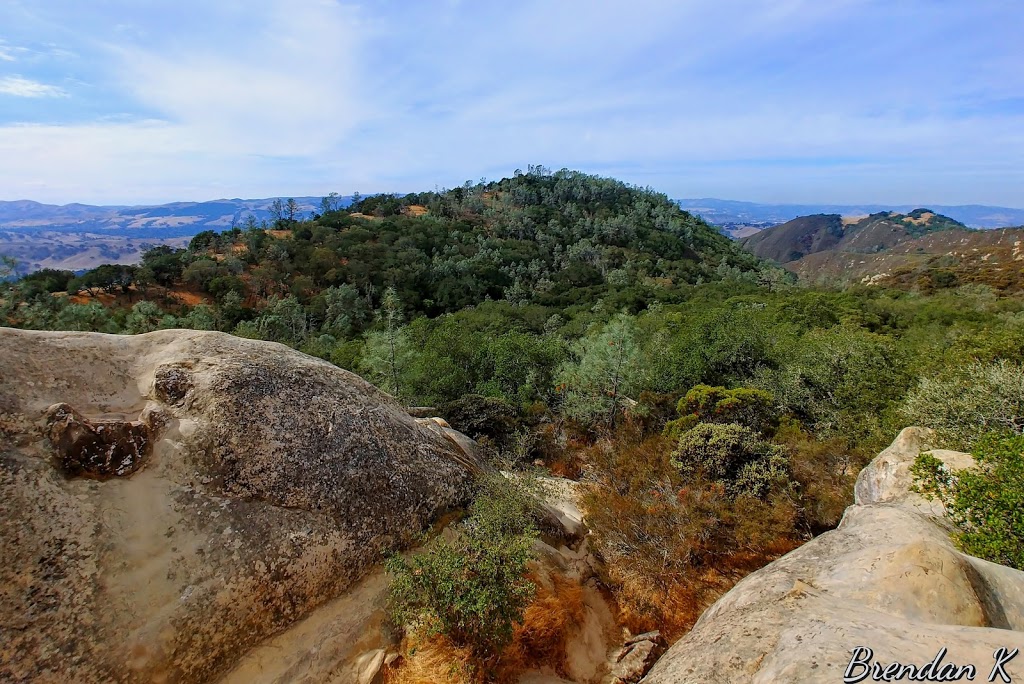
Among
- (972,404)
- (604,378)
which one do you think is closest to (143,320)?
(604,378)

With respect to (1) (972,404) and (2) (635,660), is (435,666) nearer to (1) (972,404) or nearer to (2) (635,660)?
(2) (635,660)

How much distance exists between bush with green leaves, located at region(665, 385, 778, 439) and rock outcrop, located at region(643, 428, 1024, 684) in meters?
13.3

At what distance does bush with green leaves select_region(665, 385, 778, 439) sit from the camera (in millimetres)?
25750

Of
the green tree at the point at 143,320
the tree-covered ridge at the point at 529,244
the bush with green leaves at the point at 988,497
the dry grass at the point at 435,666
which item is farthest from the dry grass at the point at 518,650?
the tree-covered ridge at the point at 529,244

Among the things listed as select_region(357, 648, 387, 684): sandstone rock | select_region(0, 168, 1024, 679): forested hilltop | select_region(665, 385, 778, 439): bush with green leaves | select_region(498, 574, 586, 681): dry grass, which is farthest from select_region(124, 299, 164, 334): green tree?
select_region(498, 574, 586, 681): dry grass

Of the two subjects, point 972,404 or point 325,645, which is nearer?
point 325,645

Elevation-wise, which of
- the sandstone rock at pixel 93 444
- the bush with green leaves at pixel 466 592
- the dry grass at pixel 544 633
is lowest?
the dry grass at pixel 544 633

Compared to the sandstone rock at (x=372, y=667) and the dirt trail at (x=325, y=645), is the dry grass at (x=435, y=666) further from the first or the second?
the dirt trail at (x=325, y=645)

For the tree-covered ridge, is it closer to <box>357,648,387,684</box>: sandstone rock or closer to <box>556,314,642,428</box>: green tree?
<box>556,314,642,428</box>: green tree

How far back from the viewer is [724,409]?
85.9ft

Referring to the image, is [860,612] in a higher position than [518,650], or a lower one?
higher

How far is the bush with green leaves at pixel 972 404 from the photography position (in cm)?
1747

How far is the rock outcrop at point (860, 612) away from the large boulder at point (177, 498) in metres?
7.51

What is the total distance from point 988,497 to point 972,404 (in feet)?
28.8
